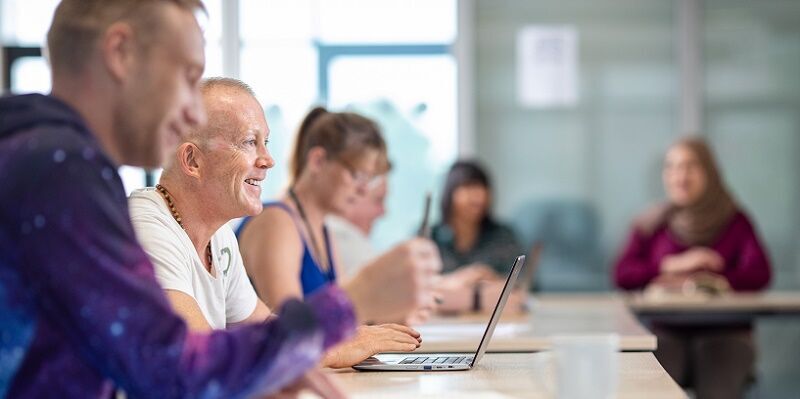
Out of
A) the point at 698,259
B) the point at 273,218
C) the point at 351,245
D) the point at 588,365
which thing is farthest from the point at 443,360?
the point at 698,259

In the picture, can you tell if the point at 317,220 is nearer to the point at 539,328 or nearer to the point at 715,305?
the point at 539,328

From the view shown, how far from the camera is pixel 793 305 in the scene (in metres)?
5.26

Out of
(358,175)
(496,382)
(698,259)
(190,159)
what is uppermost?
(190,159)

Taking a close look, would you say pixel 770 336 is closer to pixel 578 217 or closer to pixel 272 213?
pixel 578 217

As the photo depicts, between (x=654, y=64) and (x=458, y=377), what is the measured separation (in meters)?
5.15

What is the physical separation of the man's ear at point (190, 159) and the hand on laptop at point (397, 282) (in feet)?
3.02

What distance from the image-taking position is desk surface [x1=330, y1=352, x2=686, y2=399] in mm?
1642

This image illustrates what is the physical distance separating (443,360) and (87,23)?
Result: 47.3 inches

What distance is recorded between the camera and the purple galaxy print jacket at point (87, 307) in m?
1.22

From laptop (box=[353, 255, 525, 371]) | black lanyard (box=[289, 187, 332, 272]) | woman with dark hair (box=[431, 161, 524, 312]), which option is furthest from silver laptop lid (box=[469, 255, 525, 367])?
woman with dark hair (box=[431, 161, 524, 312])

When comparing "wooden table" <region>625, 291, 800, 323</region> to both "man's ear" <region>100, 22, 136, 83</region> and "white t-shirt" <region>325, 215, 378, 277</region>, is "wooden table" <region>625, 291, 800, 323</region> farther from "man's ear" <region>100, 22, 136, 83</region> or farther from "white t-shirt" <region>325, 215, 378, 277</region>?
"man's ear" <region>100, 22, 136, 83</region>

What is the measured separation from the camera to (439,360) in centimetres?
234

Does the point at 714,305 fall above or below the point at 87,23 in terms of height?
below

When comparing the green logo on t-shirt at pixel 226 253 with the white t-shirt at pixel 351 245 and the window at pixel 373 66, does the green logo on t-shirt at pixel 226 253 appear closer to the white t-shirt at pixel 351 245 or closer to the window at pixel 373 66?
the white t-shirt at pixel 351 245
